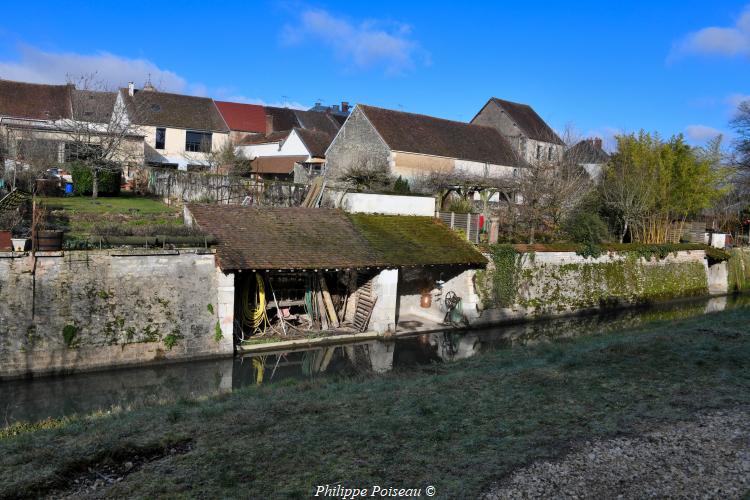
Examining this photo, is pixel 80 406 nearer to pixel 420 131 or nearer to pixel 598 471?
pixel 598 471

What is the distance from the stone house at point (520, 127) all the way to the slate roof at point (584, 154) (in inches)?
63.1

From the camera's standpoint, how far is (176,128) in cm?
4353

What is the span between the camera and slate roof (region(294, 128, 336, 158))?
1588 inches

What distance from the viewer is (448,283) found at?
21.5 metres

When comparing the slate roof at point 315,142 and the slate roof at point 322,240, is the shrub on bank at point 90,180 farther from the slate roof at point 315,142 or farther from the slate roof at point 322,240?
the slate roof at point 315,142

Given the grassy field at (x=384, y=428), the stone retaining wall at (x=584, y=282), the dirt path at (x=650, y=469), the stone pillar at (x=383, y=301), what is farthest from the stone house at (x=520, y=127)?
the dirt path at (x=650, y=469)

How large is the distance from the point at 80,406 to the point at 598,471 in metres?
10.1

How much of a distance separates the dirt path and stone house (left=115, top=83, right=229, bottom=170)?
39123mm

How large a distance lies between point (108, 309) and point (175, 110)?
3393cm

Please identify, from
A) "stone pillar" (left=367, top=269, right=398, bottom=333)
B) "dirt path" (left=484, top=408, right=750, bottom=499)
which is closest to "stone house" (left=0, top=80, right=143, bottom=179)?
"stone pillar" (left=367, top=269, right=398, bottom=333)

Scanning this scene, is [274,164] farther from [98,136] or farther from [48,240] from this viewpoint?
[48,240]

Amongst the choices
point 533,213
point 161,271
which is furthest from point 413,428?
point 533,213

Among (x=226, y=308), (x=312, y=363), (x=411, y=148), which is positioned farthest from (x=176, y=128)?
(x=312, y=363)

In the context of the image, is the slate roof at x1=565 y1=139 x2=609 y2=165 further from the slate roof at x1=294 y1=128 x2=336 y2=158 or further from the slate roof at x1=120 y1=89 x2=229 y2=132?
the slate roof at x1=120 y1=89 x2=229 y2=132
